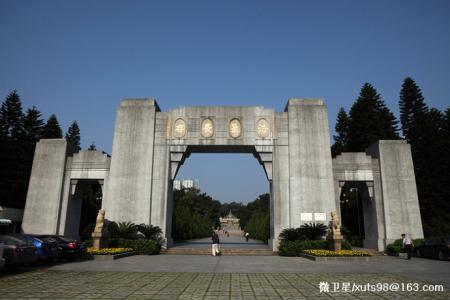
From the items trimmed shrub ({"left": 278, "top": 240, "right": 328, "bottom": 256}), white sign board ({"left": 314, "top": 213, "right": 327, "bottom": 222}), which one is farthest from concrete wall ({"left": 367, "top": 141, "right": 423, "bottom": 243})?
trimmed shrub ({"left": 278, "top": 240, "right": 328, "bottom": 256})

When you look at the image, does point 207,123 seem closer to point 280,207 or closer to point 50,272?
point 280,207

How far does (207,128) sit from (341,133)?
27029mm

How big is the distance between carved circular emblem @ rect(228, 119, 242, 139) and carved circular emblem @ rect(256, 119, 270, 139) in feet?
4.01

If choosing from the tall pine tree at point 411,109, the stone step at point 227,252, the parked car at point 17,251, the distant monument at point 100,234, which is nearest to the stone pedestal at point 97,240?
the distant monument at point 100,234

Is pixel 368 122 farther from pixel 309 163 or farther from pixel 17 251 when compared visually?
pixel 17 251

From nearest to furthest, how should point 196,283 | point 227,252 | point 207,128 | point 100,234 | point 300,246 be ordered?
point 196,283 < point 100,234 < point 300,246 < point 227,252 < point 207,128

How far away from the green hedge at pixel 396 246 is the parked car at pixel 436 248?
616mm

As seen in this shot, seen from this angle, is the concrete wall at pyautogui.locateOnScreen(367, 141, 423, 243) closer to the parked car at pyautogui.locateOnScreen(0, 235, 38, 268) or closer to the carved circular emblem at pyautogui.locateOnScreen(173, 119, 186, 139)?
the carved circular emblem at pyautogui.locateOnScreen(173, 119, 186, 139)

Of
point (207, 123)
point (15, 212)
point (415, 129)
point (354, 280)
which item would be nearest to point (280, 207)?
point (207, 123)

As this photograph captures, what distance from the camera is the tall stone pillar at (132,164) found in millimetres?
22625

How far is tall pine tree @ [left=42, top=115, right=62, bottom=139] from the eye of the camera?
140 feet

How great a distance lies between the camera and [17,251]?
1198 centimetres

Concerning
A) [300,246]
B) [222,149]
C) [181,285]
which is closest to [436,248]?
[300,246]

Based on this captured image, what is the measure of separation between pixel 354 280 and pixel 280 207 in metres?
12.2
